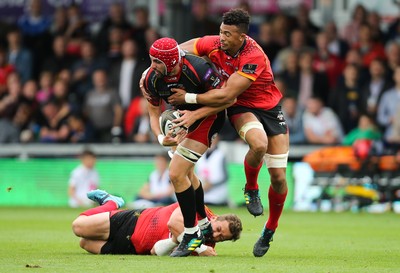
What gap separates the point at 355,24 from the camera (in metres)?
22.5

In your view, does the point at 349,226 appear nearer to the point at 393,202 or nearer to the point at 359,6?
the point at 393,202

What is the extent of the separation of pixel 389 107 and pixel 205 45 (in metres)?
9.36

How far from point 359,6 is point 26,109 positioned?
7171 mm

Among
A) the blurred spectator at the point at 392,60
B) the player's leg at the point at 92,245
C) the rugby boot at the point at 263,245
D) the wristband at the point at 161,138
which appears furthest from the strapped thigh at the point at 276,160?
the blurred spectator at the point at 392,60

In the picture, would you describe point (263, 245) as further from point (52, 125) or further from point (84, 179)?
point (52, 125)

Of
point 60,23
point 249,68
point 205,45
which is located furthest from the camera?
point 60,23

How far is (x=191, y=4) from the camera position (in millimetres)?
23828

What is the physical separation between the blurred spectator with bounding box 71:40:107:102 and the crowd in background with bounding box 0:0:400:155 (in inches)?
0.8

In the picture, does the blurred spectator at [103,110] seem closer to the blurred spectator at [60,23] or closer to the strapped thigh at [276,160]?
the blurred spectator at [60,23]

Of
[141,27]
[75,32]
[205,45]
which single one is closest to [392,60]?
[141,27]

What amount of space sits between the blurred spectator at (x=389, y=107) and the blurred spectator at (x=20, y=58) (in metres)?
8.03

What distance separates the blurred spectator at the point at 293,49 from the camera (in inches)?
866

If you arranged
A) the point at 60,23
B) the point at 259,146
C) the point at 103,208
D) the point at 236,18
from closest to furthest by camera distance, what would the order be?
the point at 236,18 → the point at 259,146 → the point at 103,208 → the point at 60,23

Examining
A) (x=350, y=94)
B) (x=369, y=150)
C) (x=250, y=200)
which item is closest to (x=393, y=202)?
(x=369, y=150)
